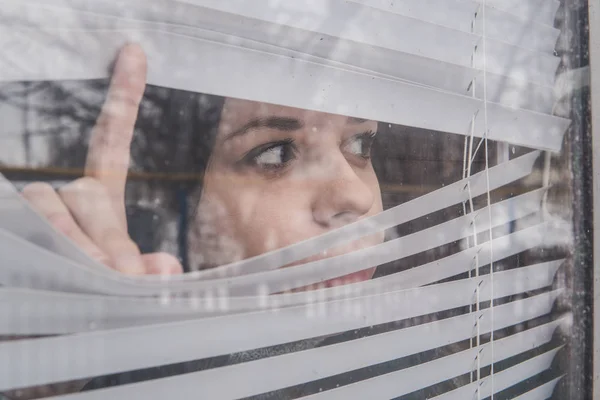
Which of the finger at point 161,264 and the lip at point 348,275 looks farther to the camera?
the lip at point 348,275

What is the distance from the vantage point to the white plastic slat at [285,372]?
95 cm

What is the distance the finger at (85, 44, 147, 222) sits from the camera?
88cm

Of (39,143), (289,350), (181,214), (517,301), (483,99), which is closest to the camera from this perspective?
(39,143)

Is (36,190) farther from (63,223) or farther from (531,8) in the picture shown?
(531,8)

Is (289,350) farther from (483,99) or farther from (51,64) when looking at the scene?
(483,99)

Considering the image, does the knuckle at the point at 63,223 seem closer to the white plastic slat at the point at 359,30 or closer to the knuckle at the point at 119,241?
the knuckle at the point at 119,241

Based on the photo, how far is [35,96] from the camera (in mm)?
817

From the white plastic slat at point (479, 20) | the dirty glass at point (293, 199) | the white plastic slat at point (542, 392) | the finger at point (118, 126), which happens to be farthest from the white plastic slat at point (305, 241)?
the white plastic slat at point (542, 392)

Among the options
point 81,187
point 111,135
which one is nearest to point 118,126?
point 111,135

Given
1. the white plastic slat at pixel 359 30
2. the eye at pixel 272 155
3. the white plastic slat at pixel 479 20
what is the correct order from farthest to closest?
the white plastic slat at pixel 479 20, the eye at pixel 272 155, the white plastic slat at pixel 359 30

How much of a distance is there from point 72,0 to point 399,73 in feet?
2.41

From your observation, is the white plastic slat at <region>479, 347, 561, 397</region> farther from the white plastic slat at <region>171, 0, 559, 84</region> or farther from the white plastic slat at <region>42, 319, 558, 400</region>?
the white plastic slat at <region>171, 0, 559, 84</region>

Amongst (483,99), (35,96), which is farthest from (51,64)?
(483,99)

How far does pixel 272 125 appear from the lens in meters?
1.12
